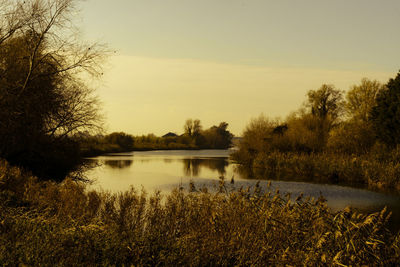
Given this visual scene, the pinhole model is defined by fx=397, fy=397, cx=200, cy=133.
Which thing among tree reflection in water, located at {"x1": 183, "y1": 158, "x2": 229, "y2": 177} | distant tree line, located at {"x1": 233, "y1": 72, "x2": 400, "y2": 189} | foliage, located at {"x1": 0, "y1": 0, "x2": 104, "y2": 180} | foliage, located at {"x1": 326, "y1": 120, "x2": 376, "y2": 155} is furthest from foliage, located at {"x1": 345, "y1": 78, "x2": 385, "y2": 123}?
foliage, located at {"x1": 0, "y1": 0, "x2": 104, "y2": 180}

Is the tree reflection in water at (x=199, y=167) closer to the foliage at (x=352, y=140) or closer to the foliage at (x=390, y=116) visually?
the foliage at (x=352, y=140)

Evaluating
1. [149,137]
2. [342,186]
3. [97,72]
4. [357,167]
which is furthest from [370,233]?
[149,137]

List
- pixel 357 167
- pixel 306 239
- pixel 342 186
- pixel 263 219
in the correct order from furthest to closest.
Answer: pixel 357 167 → pixel 342 186 → pixel 263 219 → pixel 306 239

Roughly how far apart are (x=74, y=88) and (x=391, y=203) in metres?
16.0

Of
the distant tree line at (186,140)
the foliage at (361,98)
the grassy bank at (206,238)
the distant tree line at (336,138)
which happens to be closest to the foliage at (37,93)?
the grassy bank at (206,238)

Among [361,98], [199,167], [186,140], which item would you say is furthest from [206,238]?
[186,140]

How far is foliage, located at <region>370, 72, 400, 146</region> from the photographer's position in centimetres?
3069

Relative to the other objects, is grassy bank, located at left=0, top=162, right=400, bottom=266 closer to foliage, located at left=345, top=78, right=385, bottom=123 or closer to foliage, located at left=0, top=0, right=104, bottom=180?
foliage, located at left=0, top=0, right=104, bottom=180

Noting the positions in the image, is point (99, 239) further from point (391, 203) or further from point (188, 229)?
point (391, 203)

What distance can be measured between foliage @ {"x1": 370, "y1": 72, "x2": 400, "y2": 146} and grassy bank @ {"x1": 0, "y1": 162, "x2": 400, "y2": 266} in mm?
24595

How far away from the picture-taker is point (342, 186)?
2467 cm

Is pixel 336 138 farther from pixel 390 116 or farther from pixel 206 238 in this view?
pixel 206 238

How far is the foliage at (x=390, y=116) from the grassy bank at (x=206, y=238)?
24595 mm

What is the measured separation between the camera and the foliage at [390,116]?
1208 inches
